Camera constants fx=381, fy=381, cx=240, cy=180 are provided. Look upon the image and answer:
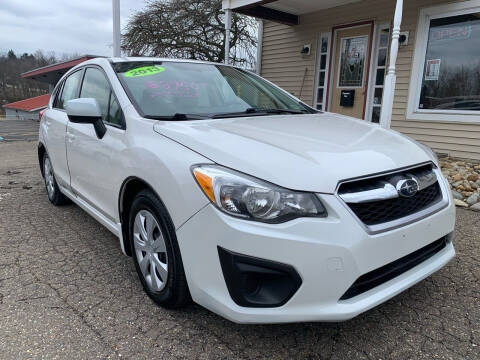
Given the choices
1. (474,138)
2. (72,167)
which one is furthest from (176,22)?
(72,167)

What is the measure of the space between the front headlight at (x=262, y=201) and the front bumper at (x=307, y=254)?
3 cm

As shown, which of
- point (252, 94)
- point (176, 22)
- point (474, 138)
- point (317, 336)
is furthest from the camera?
point (176, 22)

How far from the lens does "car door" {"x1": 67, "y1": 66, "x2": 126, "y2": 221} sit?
8.34 feet

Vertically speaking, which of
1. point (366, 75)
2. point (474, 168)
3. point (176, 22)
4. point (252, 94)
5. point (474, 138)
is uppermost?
point (176, 22)

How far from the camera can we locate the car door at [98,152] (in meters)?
2.54

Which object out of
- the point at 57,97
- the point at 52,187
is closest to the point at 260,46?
the point at 57,97

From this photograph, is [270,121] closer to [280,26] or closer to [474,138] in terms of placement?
[474,138]

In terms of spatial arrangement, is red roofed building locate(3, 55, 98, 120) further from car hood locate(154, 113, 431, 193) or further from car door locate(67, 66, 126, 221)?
car hood locate(154, 113, 431, 193)

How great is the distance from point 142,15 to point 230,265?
1802 cm

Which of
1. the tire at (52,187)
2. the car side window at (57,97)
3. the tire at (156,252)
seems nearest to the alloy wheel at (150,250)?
the tire at (156,252)

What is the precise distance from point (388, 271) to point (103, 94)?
2337mm

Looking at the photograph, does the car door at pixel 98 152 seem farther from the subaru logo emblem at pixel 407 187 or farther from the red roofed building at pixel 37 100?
the red roofed building at pixel 37 100

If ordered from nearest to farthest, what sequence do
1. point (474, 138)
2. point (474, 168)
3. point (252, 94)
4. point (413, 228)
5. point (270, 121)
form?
point (413, 228)
point (270, 121)
point (252, 94)
point (474, 168)
point (474, 138)

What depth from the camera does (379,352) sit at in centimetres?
194
